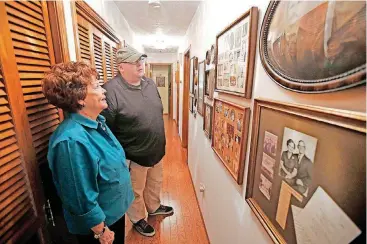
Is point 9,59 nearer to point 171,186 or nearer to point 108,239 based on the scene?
point 108,239

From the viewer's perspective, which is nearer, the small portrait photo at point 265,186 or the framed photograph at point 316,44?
the framed photograph at point 316,44

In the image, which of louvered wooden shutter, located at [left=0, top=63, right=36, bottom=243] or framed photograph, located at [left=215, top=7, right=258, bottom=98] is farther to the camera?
framed photograph, located at [left=215, top=7, right=258, bottom=98]

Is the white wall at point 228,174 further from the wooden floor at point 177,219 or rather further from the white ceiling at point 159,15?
the white ceiling at point 159,15

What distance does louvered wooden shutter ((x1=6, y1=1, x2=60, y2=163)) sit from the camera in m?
0.78

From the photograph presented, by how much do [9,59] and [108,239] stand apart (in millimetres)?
857

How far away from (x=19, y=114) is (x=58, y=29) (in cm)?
52

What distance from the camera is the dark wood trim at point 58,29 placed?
3.27 ft

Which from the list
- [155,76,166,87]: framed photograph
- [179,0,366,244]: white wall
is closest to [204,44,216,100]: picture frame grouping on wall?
[179,0,366,244]: white wall

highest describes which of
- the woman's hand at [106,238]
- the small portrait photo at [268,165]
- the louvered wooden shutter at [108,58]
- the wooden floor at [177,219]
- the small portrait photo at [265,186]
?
the louvered wooden shutter at [108,58]

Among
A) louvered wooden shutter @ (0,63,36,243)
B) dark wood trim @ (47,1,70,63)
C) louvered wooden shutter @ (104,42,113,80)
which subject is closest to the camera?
louvered wooden shutter @ (0,63,36,243)

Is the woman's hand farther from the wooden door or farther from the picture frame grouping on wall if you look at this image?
the picture frame grouping on wall

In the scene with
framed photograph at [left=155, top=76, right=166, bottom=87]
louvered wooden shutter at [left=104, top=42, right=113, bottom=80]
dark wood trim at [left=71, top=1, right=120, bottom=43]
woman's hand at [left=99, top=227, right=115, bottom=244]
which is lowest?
woman's hand at [left=99, top=227, right=115, bottom=244]

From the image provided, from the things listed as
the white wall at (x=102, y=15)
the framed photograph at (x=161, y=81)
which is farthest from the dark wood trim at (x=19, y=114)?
the framed photograph at (x=161, y=81)

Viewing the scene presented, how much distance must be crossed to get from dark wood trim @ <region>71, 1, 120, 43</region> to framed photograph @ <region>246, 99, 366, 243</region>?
1299 mm
